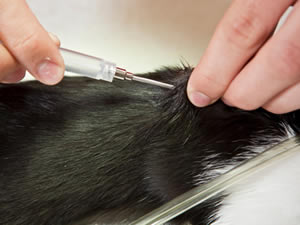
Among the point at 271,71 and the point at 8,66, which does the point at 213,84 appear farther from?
the point at 8,66

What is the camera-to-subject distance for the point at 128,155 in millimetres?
491

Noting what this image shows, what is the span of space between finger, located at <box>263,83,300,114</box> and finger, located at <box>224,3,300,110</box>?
0.5 inches

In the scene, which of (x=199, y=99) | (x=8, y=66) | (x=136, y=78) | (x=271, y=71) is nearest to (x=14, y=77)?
(x=8, y=66)

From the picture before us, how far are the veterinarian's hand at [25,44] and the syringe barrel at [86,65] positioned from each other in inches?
1.4

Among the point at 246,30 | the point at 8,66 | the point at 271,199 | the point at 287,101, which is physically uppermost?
the point at 8,66

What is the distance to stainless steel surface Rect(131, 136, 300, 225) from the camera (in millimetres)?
517

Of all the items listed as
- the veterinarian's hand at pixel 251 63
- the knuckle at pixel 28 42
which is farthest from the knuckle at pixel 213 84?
the knuckle at pixel 28 42

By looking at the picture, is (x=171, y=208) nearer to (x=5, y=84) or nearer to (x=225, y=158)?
(x=225, y=158)

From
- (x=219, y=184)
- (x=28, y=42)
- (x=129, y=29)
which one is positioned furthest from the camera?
(x=129, y=29)

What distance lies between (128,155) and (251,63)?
0.78 feet

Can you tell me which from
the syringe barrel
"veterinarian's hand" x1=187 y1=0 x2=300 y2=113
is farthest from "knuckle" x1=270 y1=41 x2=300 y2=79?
the syringe barrel

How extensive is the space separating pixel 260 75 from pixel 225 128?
100 millimetres

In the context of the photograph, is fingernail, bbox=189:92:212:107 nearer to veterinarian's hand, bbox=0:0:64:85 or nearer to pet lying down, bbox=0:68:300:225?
pet lying down, bbox=0:68:300:225

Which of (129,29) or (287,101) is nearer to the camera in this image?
(287,101)
